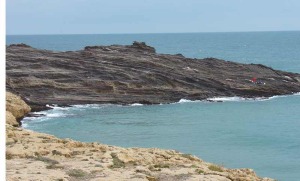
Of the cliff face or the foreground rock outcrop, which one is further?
the cliff face

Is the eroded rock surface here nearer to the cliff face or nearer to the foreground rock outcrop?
the foreground rock outcrop

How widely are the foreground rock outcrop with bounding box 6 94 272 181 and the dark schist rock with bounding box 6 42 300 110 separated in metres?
39.6

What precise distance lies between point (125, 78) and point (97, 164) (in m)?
53.3

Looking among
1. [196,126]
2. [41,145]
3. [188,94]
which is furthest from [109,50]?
[41,145]

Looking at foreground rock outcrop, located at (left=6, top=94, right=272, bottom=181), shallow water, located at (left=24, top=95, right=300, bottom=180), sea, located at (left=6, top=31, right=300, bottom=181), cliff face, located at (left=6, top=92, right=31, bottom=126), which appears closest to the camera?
foreground rock outcrop, located at (left=6, top=94, right=272, bottom=181)

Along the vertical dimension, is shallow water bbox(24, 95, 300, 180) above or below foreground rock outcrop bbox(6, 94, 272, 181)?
below

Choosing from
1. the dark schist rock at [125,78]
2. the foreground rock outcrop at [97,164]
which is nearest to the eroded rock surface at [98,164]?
the foreground rock outcrop at [97,164]

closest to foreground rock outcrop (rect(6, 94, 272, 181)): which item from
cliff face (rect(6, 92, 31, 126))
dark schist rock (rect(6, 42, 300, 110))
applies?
cliff face (rect(6, 92, 31, 126))

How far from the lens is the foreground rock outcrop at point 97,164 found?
17859 mm

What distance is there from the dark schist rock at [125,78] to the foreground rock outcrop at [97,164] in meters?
39.6

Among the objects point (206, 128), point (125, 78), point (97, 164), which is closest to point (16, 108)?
point (206, 128)

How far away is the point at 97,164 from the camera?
19.6 m

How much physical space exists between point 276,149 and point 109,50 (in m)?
51.6

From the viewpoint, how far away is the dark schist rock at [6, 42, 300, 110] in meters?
66.6
